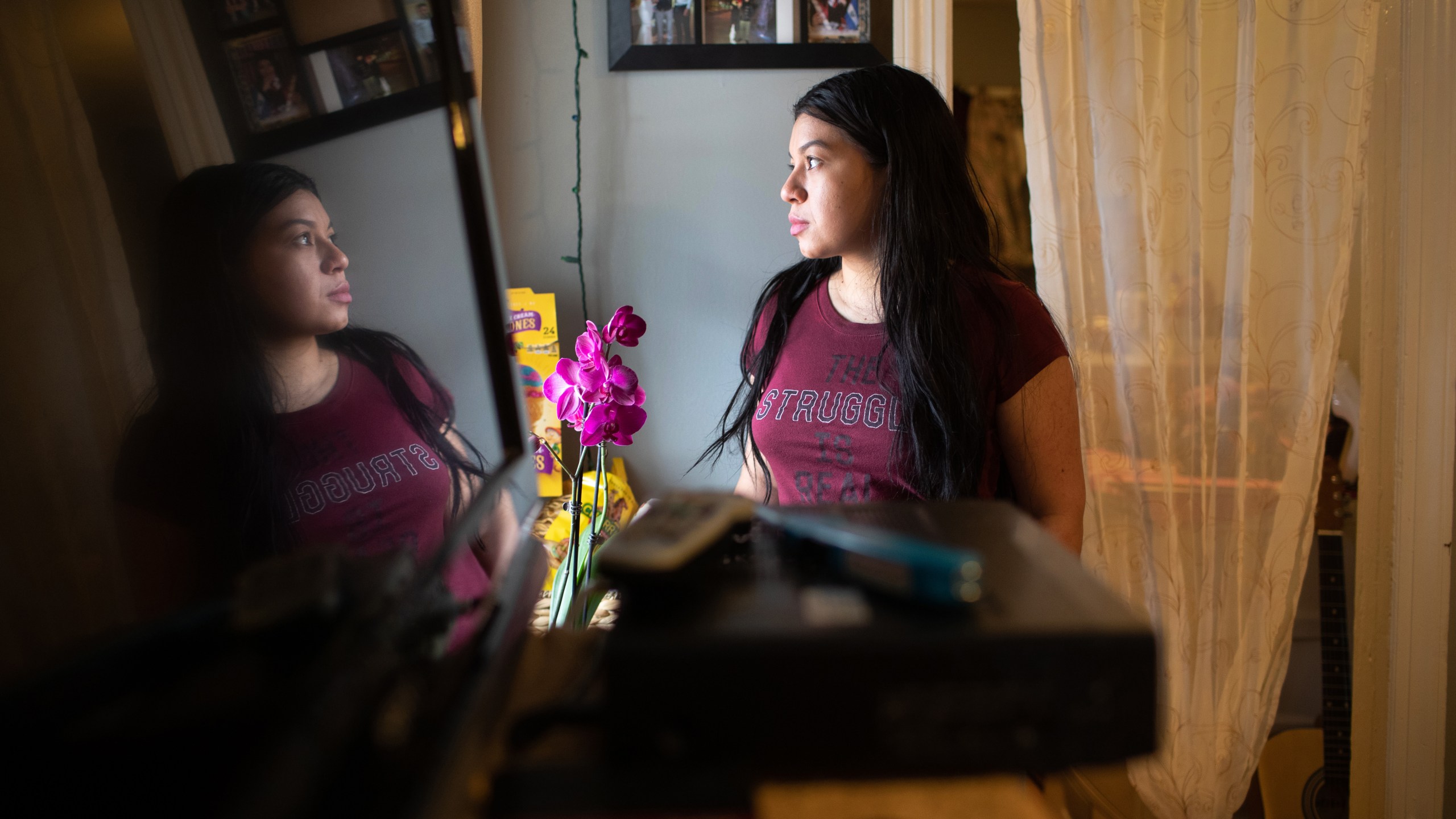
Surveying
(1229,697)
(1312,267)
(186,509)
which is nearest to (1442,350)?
(1312,267)

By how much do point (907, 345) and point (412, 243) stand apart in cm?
79

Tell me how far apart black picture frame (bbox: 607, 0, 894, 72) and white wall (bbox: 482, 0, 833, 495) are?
0.02 meters

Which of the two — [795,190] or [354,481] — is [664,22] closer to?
[795,190]

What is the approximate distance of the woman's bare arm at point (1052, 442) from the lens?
1.15 metres

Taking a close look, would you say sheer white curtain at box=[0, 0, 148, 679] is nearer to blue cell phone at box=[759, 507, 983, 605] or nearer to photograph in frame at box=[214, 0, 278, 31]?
photograph in frame at box=[214, 0, 278, 31]

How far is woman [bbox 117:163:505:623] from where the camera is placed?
0.29 meters

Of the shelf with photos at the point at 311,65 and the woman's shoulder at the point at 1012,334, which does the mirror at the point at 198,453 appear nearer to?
the shelf with photos at the point at 311,65

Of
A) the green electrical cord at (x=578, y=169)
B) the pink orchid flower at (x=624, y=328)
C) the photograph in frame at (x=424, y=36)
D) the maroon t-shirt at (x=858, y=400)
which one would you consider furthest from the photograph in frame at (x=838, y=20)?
the photograph in frame at (x=424, y=36)

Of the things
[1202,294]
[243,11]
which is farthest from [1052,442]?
[243,11]

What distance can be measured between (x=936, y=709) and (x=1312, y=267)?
1509mm

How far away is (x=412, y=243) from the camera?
1.76 ft

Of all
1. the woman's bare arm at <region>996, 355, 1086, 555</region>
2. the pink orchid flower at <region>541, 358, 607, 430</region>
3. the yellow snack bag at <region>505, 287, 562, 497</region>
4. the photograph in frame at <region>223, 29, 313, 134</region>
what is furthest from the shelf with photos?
the yellow snack bag at <region>505, 287, 562, 497</region>

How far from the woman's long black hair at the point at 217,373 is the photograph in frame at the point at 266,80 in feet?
0.11

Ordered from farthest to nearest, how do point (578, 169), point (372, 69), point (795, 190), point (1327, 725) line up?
point (578, 169), point (1327, 725), point (795, 190), point (372, 69)
